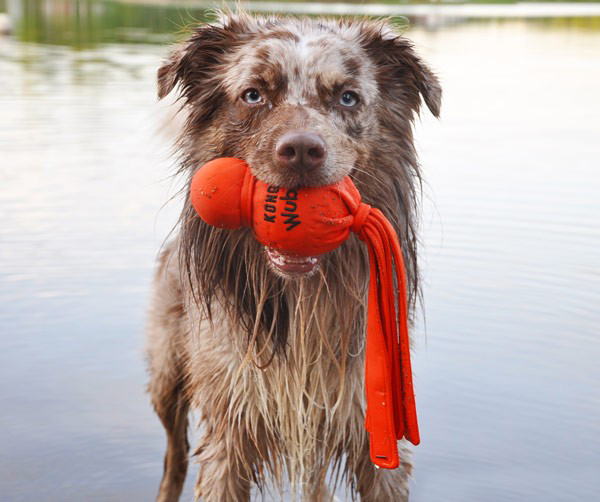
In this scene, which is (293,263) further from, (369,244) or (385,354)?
(385,354)

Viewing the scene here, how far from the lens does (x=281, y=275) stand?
397cm

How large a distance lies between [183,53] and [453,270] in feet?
14.8

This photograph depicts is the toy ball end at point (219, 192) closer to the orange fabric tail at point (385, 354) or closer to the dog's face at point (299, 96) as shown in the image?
the dog's face at point (299, 96)

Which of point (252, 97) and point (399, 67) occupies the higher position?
point (399, 67)

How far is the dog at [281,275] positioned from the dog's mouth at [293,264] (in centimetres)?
4

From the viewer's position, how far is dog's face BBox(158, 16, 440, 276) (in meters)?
3.77

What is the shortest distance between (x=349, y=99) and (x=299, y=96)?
0.84 ft

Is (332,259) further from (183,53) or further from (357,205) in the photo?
(183,53)

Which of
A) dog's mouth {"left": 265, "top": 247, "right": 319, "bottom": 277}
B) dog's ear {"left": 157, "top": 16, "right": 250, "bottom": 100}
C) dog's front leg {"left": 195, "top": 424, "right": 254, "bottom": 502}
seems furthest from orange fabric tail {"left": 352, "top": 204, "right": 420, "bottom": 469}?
dog's ear {"left": 157, "top": 16, "right": 250, "bottom": 100}

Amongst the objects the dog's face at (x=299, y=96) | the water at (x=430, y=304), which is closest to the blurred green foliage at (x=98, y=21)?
the water at (x=430, y=304)

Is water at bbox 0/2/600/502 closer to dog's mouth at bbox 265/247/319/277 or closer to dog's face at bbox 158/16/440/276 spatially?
dog's face at bbox 158/16/440/276

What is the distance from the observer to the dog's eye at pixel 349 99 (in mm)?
4098

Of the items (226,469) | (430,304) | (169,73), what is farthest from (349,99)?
(430,304)

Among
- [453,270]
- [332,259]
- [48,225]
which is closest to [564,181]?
[453,270]
